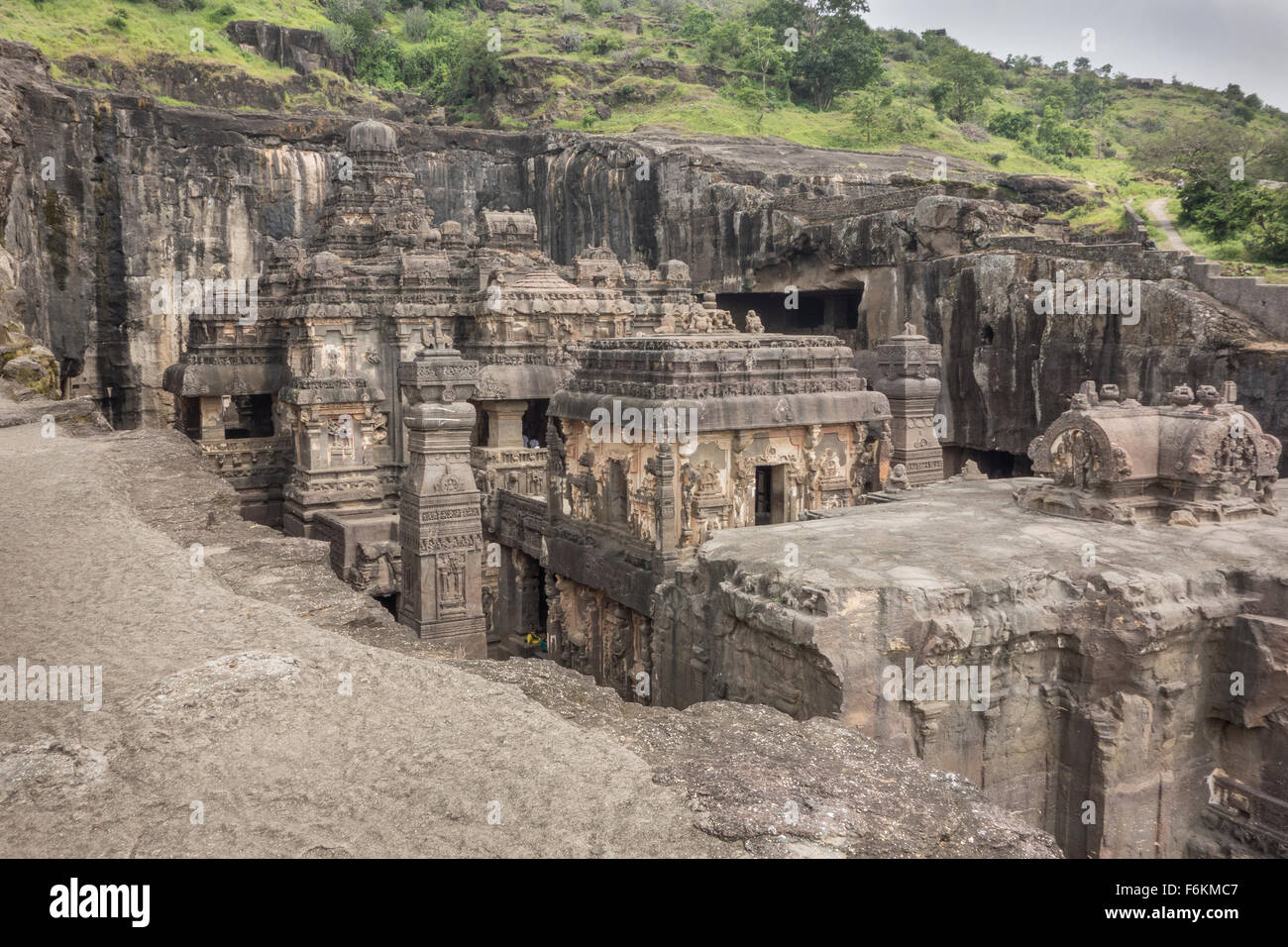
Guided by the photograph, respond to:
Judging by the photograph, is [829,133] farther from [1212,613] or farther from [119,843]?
[119,843]

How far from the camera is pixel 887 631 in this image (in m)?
7.78

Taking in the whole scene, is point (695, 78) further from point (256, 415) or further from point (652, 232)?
point (256, 415)

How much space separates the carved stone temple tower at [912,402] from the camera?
50.1 ft

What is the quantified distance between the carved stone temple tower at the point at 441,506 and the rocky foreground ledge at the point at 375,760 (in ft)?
18.6

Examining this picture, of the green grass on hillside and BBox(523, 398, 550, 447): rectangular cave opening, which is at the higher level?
the green grass on hillside

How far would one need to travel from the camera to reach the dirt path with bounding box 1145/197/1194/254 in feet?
66.2

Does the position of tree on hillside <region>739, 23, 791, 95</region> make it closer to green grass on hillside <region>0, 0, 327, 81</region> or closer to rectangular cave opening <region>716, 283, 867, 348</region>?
rectangular cave opening <region>716, 283, 867, 348</region>

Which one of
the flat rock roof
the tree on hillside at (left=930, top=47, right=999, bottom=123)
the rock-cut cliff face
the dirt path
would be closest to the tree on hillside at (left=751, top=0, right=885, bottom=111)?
the tree on hillside at (left=930, top=47, right=999, bottom=123)

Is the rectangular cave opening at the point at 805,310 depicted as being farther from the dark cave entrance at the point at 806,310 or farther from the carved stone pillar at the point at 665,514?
the carved stone pillar at the point at 665,514

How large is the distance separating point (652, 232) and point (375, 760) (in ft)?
95.2

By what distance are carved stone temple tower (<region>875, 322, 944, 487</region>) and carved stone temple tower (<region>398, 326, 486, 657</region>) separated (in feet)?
20.9

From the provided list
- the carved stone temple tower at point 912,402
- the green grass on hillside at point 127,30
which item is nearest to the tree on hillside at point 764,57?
the green grass on hillside at point 127,30

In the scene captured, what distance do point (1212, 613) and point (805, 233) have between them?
64.1ft

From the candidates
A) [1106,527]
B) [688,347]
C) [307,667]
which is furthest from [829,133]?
[307,667]
